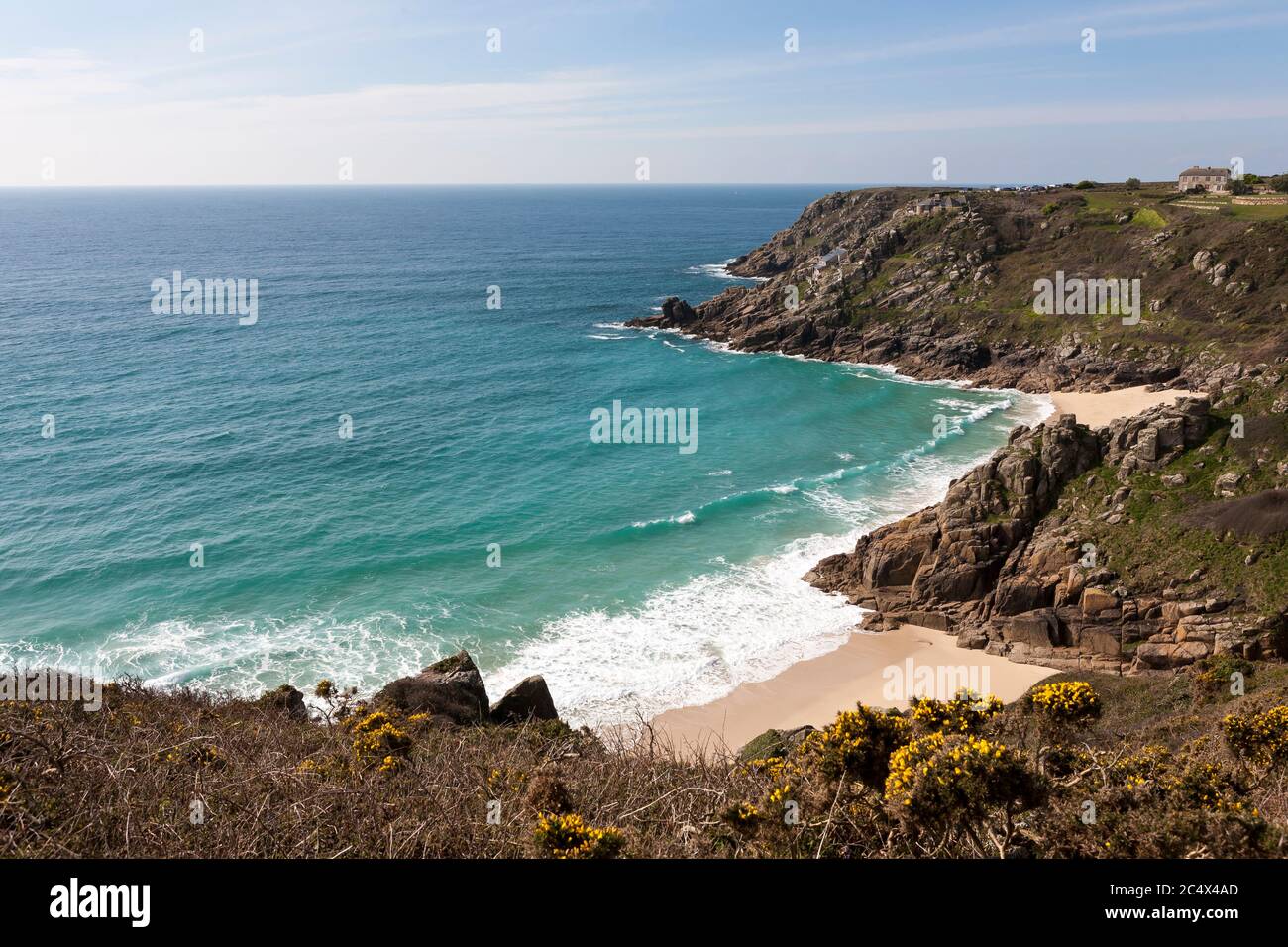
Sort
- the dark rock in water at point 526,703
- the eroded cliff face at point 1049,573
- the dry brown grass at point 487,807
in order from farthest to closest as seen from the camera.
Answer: the eroded cliff face at point 1049,573 → the dark rock in water at point 526,703 → the dry brown grass at point 487,807

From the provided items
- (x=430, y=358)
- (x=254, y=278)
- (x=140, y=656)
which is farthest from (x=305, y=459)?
(x=254, y=278)

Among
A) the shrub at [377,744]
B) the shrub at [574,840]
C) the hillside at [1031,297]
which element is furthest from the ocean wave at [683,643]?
the hillside at [1031,297]

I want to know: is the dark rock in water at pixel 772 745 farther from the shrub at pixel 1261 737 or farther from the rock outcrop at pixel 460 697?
the shrub at pixel 1261 737

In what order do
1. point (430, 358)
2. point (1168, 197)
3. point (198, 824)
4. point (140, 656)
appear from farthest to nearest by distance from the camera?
1. point (1168, 197)
2. point (430, 358)
3. point (140, 656)
4. point (198, 824)

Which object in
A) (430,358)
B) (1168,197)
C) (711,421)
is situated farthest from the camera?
(1168,197)

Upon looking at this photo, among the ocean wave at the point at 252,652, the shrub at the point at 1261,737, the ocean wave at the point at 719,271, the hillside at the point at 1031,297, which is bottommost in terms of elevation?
the ocean wave at the point at 252,652

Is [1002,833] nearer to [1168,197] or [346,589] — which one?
[346,589]

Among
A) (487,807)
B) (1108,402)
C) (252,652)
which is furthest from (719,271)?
(487,807)

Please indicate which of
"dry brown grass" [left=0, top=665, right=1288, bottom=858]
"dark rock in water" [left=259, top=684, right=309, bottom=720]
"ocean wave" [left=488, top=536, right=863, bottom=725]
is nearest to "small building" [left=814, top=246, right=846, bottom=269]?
"ocean wave" [left=488, top=536, right=863, bottom=725]
